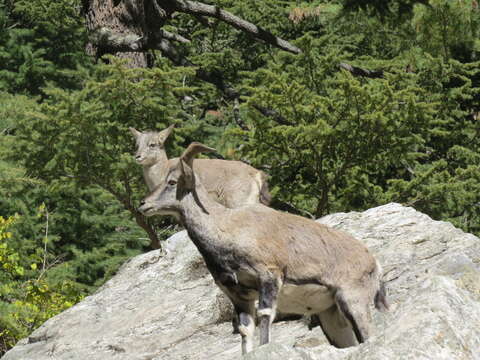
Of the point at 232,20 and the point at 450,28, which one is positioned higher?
the point at 450,28

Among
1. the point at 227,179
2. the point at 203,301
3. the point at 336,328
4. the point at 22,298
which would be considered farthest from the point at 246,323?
the point at 22,298

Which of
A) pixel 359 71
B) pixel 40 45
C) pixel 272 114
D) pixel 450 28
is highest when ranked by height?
pixel 450 28

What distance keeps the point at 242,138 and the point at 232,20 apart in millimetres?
2261

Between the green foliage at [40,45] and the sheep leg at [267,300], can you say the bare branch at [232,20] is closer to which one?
the green foliage at [40,45]

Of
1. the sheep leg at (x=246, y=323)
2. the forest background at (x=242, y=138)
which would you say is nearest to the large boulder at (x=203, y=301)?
the sheep leg at (x=246, y=323)

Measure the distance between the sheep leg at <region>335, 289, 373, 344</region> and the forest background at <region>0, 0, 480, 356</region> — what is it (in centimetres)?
772

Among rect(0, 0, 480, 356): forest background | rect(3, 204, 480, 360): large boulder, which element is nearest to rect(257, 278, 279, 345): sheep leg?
rect(3, 204, 480, 360): large boulder

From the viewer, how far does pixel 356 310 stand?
21.7ft

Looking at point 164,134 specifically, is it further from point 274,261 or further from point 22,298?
point 274,261

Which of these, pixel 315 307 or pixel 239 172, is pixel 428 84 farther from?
pixel 315 307

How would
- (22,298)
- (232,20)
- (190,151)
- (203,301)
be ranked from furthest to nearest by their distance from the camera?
(232,20)
(22,298)
(203,301)
(190,151)

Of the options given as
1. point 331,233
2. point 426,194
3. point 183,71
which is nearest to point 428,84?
point 426,194

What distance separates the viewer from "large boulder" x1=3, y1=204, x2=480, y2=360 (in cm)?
680

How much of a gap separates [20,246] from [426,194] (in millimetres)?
7381
